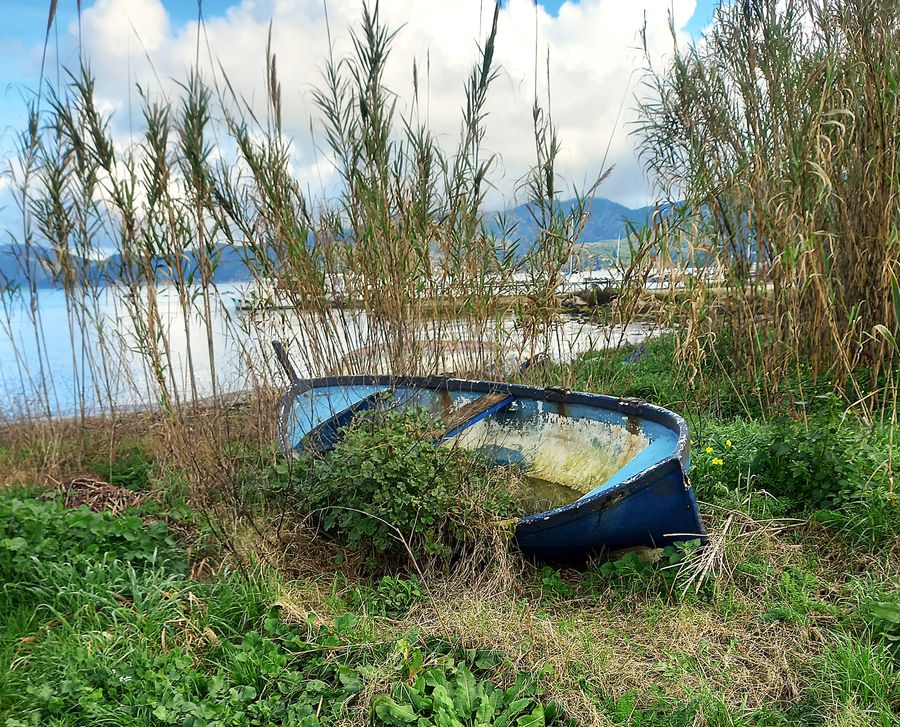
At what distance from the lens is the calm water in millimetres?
4012

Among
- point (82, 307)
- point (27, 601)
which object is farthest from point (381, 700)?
point (82, 307)

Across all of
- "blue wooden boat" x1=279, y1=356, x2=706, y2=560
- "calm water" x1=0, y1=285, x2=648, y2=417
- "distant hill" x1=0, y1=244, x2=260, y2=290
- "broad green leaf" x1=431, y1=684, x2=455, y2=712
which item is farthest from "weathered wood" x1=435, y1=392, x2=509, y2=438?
"broad green leaf" x1=431, y1=684, x2=455, y2=712

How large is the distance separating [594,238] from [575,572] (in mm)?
2234

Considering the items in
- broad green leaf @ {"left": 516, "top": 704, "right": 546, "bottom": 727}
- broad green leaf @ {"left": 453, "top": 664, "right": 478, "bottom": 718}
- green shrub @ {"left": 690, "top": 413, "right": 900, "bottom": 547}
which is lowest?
broad green leaf @ {"left": 516, "top": 704, "right": 546, "bottom": 727}

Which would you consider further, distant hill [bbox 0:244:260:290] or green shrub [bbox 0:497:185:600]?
distant hill [bbox 0:244:260:290]

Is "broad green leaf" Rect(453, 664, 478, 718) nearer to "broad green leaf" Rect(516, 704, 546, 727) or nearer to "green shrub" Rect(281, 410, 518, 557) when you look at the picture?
"broad green leaf" Rect(516, 704, 546, 727)

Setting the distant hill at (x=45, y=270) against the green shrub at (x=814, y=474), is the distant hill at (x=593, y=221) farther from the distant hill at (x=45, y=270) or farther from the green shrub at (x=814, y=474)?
the distant hill at (x=45, y=270)

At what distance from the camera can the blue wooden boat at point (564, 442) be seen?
272 centimetres

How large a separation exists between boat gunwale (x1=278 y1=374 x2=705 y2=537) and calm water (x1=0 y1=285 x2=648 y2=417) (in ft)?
0.52

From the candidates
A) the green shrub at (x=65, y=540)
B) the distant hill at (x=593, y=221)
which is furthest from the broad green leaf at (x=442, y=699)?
the distant hill at (x=593, y=221)

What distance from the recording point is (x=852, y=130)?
3402 millimetres

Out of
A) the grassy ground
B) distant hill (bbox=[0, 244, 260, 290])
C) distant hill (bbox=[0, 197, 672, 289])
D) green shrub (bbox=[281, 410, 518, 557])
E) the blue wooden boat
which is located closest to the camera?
the grassy ground

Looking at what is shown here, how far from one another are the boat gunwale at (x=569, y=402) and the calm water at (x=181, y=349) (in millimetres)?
159

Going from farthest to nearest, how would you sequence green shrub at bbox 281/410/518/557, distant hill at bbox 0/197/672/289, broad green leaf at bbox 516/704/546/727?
1. distant hill at bbox 0/197/672/289
2. green shrub at bbox 281/410/518/557
3. broad green leaf at bbox 516/704/546/727
